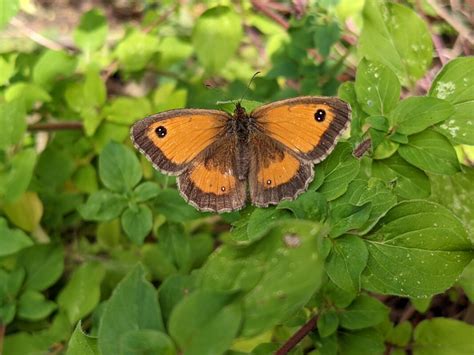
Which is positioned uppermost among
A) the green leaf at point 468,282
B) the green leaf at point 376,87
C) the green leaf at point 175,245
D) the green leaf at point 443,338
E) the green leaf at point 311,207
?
the green leaf at point 376,87

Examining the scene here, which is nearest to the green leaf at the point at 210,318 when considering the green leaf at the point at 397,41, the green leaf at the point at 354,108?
the green leaf at the point at 354,108

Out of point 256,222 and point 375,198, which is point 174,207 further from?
point 375,198

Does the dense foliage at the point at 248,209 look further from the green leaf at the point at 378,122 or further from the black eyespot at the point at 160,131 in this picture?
the black eyespot at the point at 160,131

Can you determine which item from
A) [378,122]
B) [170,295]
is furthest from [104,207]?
[378,122]

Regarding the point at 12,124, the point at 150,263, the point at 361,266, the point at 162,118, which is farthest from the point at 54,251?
the point at 361,266

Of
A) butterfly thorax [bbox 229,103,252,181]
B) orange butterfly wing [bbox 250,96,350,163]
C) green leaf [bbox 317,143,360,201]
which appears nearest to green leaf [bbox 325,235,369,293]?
green leaf [bbox 317,143,360,201]

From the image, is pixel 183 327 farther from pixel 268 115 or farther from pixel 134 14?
pixel 134 14

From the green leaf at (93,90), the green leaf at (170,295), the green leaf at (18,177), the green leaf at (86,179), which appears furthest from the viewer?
the green leaf at (86,179)
